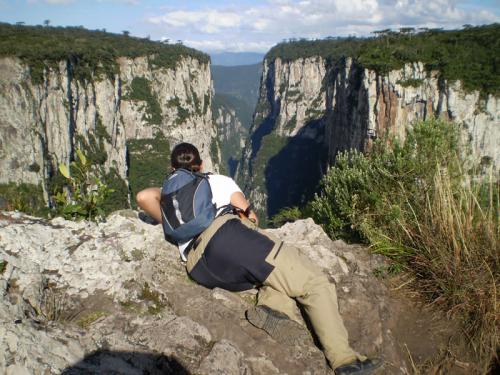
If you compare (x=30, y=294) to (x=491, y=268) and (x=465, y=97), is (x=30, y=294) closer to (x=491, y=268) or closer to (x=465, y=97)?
(x=491, y=268)

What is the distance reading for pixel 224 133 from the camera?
178 metres

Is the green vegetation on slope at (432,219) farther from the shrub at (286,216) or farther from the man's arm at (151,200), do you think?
the man's arm at (151,200)

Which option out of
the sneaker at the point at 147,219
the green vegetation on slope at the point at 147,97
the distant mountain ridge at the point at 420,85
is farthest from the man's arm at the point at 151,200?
the green vegetation on slope at the point at 147,97

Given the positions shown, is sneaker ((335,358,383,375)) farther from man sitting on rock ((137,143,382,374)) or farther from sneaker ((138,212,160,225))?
sneaker ((138,212,160,225))

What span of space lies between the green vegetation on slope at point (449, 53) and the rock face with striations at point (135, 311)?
38.6 metres

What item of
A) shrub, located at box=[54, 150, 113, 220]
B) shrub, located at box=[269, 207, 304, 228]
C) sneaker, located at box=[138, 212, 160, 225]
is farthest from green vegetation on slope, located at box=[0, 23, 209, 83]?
sneaker, located at box=[138, 212, 160, 225]

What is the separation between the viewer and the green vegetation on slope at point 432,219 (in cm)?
329

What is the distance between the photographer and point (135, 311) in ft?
9.77

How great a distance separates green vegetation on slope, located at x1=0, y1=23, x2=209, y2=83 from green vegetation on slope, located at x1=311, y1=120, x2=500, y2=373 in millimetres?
41954

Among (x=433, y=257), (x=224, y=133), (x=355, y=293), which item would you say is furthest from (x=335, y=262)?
(x=224, y=133)

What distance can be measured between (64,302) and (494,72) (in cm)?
4417

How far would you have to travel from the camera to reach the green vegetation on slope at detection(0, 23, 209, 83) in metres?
40.6

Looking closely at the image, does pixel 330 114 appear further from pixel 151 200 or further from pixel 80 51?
pixel 151 200

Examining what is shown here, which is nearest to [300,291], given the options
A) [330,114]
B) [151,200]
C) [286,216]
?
[151,200]
